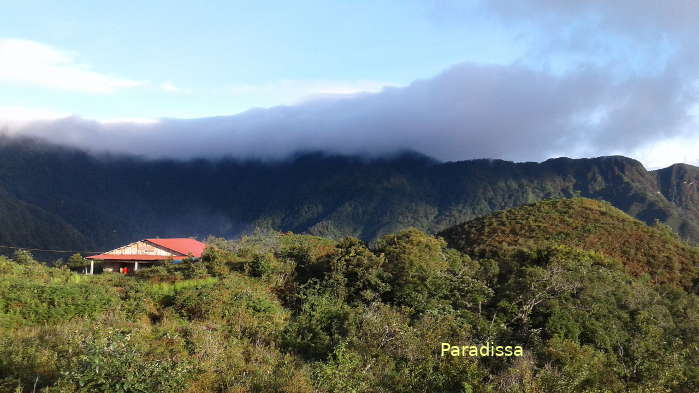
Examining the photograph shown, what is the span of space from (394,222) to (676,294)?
161 m

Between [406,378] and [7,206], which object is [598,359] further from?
[7,206]

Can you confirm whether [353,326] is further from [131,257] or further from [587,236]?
[131,257]

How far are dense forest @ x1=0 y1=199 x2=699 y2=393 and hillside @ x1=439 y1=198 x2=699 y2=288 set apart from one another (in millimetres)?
298

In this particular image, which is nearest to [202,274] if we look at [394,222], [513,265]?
[513,265]

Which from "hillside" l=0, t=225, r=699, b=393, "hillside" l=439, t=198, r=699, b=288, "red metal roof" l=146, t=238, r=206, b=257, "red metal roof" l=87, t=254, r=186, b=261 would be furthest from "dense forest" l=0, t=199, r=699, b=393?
"red metal roof" l=146, t=238, r=206, b=257

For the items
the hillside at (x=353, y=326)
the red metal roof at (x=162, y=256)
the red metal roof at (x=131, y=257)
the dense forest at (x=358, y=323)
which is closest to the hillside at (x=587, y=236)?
the dense forest at (x=358, y=323)

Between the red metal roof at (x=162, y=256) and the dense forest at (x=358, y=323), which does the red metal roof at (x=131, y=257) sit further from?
the dense forest at (x=358, y=323)

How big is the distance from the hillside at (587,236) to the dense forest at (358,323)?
0.98ft

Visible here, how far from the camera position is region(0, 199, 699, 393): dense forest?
880cm

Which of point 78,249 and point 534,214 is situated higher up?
point 534,214

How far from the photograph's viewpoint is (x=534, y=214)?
3659cm

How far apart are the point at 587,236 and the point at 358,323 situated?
23465 millimetres

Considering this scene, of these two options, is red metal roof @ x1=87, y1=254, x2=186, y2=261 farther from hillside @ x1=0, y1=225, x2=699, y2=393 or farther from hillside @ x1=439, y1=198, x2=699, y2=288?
hillside @ x1=439, y1=198, x2=699, y2=288

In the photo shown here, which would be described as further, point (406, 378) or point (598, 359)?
point (598, 359)
